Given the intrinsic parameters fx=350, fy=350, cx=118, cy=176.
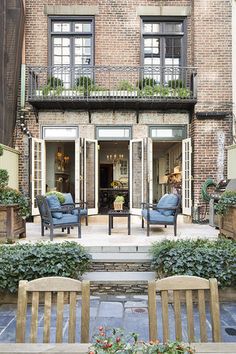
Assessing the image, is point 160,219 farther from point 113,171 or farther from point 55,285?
point 113,171

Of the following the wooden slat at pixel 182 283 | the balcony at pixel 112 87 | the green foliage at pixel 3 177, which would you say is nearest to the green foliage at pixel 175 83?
the balcony at pixel 112 87

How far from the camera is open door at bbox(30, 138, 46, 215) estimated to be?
868 cm

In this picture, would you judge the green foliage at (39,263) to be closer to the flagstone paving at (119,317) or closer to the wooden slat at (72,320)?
the flagstone paving at (119,317)

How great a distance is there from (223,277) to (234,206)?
1609mm

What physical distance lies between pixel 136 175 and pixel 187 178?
4.37ft

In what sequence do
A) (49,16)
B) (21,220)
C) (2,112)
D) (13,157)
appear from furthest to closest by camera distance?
(49,16) → (13,157) → (2,112) → (21,220)

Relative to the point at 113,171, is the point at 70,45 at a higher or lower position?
higher

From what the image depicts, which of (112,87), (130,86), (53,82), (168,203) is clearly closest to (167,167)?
(112,87)

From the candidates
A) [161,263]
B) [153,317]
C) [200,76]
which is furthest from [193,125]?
[153,317]

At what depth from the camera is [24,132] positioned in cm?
909

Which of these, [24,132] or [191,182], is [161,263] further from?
[24,132]

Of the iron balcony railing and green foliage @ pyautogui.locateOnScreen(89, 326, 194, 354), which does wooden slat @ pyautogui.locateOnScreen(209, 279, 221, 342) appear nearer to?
green foliage @ pyautogui.locateOnScreen(89, 326, 194, 354)

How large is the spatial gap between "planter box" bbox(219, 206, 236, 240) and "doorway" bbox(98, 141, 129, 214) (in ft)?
25.0

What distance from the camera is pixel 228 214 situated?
5.57m
